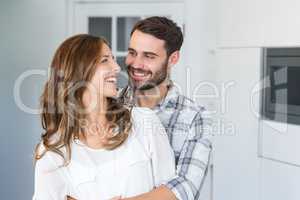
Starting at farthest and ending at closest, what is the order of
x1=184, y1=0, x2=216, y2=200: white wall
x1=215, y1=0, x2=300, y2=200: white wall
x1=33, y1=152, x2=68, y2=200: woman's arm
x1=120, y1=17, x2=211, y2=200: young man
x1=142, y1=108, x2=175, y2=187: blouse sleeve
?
x1=184, y1=0, x2=216, y2=200: white wall
x1=215, y1=0, x2=300, y2=200: white wall
x1=120, y1=17, x2=211, y2=200: young man
x1=142, y1=108, x2=175, y2=187: blouse sleeve
x1=33, y1=152, x2=68, y2=200: woman's arm

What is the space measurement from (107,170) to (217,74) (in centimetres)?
147

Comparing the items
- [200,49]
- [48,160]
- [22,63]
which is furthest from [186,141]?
[22,63]

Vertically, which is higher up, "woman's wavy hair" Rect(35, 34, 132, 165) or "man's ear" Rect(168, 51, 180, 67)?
"man's ear" Rect(168, 51, 180, 67)

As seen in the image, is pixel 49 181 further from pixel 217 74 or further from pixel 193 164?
pixel 217 74

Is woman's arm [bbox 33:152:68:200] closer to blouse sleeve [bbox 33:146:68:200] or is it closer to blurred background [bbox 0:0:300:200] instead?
blouse sleeve [bbox 33:146:68:200]

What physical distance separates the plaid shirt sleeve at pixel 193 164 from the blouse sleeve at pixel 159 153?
0.09ft

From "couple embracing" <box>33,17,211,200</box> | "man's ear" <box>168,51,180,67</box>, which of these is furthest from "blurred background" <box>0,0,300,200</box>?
"couple embracing" <box>33,17,211,200</box>

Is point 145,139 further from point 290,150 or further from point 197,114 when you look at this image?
point 290,150

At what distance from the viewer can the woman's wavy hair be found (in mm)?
1209

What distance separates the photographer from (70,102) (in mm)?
1289

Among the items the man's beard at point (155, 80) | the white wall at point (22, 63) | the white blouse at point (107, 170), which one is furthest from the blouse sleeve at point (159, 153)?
the white wall at point (22, 63)

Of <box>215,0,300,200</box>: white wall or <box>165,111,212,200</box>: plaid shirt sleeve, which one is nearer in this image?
<box>165,111,212,200</box>: plaid shirt sleeve

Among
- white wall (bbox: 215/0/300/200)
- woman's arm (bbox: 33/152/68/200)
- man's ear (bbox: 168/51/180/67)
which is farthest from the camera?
white wall (bbox: 215/0/300/200)

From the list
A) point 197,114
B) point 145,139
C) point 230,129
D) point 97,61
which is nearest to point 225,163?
point 230,129
